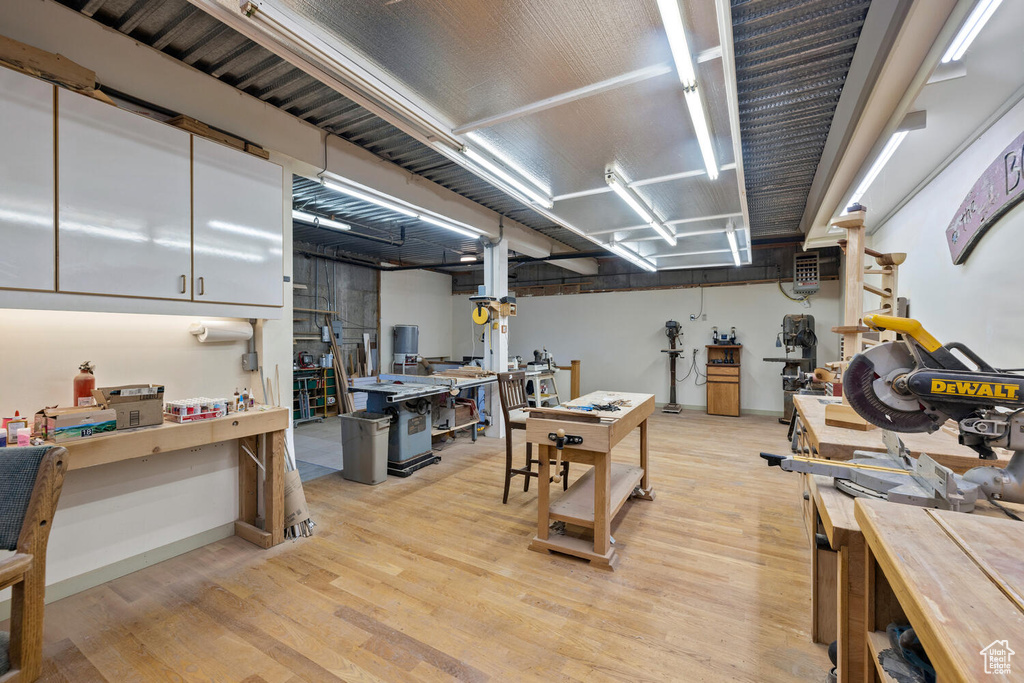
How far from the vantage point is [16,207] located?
177 centimetres

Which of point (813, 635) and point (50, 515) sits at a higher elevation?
point (50, 515)

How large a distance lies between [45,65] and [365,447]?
3118 mm

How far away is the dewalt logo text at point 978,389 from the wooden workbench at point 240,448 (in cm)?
316

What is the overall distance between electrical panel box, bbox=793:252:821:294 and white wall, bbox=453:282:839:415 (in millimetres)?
642

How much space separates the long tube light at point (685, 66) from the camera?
1501 mm

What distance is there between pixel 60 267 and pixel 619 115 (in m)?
3.07

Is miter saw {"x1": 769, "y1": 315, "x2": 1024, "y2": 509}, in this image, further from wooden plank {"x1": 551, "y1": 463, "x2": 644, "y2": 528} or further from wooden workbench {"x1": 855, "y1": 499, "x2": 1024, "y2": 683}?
wooden plank {"x1": 551, "y1": 463, "x2": 644, "y2": 528}

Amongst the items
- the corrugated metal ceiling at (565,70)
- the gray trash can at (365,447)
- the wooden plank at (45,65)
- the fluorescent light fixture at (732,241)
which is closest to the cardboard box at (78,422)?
the wooden plank at (45,65)

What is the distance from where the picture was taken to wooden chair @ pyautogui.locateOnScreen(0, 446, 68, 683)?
1.17 m

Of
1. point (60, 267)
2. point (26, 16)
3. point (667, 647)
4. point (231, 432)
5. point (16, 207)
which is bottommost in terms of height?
point (667, 647)

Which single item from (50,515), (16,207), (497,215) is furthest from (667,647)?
(497,215)

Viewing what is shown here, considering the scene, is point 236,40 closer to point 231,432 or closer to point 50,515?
point 231,432

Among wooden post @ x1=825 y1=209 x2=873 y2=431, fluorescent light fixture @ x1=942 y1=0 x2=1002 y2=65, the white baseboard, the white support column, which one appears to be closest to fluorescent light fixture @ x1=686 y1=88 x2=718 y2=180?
wooden post @ x1=825 y1=209 x2=873 y2=431

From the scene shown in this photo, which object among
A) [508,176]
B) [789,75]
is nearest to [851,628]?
[789,75]
